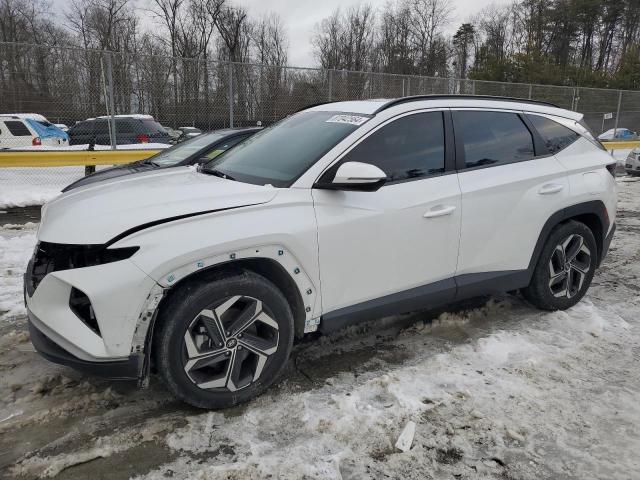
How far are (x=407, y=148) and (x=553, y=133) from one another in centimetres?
160

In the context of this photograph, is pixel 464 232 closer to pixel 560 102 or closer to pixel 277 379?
pixel 277 379

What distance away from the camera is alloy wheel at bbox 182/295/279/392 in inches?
102

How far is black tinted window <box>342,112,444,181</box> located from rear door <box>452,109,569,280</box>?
20cm

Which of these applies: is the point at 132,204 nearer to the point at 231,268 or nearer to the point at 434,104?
the point at 231,268

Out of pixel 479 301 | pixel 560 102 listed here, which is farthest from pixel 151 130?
pixel 560 102

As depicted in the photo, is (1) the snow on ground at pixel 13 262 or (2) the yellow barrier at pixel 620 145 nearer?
(1) the snow on ground at pixel 13 262

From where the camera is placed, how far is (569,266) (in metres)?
4.18

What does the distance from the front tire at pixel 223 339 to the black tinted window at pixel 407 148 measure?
1034 millimetres

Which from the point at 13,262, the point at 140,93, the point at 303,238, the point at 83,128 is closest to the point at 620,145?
the point at 140,93

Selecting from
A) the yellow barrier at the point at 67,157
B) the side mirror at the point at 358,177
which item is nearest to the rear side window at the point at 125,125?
the yellow barrier at the point at 67,157

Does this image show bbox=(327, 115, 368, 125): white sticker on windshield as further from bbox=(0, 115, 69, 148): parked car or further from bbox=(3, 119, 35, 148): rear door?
bbox=(3, 119, 35, 148): rear door

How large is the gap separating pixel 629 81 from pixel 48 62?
4321 centimetres

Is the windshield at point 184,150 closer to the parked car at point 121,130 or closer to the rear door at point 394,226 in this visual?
the parked car at point 121,130

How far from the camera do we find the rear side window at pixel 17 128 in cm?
1145
